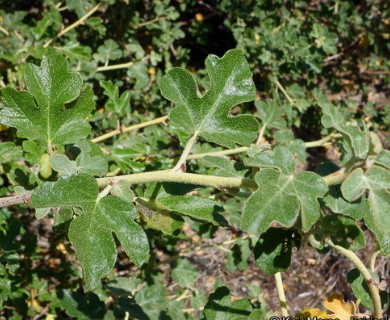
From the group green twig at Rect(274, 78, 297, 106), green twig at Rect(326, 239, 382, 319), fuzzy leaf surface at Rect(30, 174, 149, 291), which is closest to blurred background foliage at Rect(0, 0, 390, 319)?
green twig at Rect(274, 78, 297, 106)

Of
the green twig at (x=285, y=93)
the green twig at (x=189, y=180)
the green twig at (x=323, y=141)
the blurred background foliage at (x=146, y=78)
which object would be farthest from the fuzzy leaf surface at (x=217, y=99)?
the green twig at (x=285, y=93)

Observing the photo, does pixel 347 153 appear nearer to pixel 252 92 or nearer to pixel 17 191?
pixel 252 92

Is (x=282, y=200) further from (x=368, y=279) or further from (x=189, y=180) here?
(x=368, y=279)

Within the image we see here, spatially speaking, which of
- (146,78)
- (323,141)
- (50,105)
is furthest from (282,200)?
(146,78)

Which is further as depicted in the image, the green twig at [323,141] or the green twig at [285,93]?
the green twig at [285,93]

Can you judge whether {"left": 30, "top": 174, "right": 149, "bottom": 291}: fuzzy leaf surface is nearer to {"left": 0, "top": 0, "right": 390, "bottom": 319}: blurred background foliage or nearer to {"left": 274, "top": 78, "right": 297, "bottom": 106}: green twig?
{"left": 0, "top": 0, "right": 390, "bottom": 319}: blurred background foliage

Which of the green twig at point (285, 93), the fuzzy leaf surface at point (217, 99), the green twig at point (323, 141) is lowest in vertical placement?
the green twig at point (285, 93)

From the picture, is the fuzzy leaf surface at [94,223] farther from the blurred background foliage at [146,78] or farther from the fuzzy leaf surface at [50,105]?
the blurred background foliage at [146,78]

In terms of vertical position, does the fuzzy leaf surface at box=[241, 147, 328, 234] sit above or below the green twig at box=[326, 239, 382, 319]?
above
